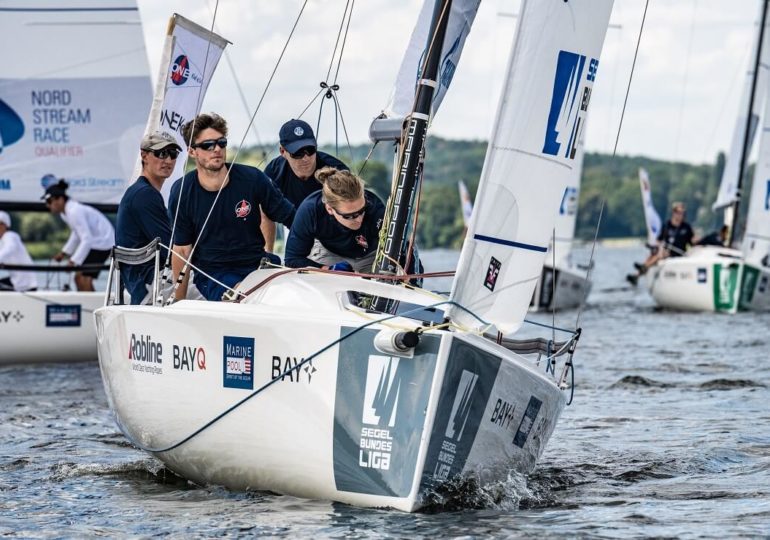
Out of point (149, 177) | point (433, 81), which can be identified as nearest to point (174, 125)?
point (149, 177)

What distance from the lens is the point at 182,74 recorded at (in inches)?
310

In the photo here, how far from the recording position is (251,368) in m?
5.28

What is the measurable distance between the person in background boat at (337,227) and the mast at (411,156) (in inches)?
6.8

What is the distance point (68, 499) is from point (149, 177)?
5.76ft

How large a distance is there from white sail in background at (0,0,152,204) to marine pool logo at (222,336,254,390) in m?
9.03

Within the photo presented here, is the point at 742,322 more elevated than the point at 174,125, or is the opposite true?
the point at 174,125

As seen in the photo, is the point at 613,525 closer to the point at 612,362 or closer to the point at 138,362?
the point at 138,362

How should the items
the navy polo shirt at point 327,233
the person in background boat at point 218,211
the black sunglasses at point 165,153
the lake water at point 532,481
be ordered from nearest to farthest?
the lake water at point 532,481, the navy polo shirt at point 327,233, the person in background boat at point 218,211, the black sunglasses at point 165,153

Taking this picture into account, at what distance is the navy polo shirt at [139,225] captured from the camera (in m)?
6.59

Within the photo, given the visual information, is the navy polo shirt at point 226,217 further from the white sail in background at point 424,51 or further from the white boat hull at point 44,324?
the white boat hull at point 44,324

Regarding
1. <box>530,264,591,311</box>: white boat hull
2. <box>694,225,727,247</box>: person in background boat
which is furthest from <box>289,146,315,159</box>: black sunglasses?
<box>694,225,727,247</box>: person in background boat

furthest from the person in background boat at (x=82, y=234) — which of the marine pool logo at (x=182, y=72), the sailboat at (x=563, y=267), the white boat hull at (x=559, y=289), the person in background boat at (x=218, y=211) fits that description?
the white boat hull at (x=559, y=289)

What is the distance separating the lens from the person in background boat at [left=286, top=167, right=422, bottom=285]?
236 inches

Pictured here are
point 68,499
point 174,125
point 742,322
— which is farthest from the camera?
point 742,322
